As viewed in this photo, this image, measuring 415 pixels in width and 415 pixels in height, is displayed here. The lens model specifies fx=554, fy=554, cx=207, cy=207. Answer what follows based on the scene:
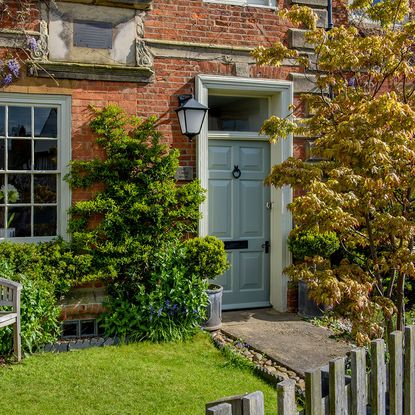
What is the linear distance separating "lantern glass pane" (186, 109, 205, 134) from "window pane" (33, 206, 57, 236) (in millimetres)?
1948

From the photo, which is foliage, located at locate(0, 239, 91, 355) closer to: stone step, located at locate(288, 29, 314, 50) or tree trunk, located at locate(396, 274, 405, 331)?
tree trunk, located at locate(396, 274, 405, 331)

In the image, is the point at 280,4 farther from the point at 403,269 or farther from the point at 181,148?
the point at 403,269

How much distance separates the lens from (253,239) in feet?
25.6

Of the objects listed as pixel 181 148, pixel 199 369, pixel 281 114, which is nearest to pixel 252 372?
pixel 199 369

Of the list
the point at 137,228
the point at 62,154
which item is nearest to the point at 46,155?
the point at 62,154

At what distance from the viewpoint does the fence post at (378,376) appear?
2.68 metres

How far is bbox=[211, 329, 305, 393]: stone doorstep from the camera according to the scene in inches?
200

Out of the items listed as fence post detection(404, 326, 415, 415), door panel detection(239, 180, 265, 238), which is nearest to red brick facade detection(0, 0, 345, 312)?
door panel detection(239, 180, 265, 238)

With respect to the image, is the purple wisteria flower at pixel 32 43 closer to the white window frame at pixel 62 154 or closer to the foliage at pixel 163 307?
the white window frame at pixel 62 154

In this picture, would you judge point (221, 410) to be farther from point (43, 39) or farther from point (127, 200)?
point (43, 39)

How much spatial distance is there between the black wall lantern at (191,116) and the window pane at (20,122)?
1805 mm

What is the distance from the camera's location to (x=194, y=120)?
690cm

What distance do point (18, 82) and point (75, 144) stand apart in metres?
0.96

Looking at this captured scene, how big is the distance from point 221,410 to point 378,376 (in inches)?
42.4
